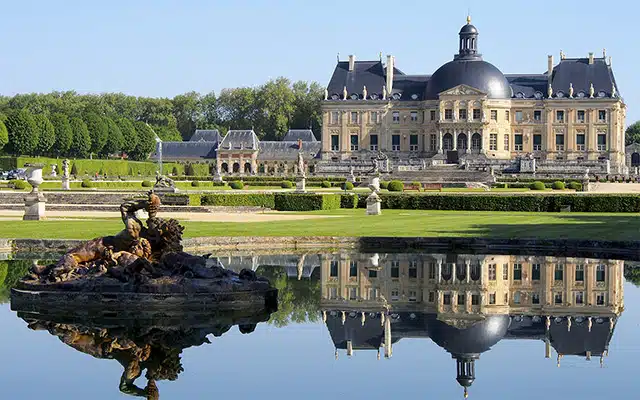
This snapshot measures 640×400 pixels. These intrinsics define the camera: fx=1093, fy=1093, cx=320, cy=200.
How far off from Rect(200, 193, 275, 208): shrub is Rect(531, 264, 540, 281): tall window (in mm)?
20654

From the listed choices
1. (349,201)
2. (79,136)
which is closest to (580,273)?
(349,201)

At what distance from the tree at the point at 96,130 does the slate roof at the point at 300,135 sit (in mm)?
21783

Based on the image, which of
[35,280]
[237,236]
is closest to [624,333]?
[35,280]

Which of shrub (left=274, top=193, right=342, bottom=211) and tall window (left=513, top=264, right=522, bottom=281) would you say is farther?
shrub (left=274, top=193, right=342, bottom=211)

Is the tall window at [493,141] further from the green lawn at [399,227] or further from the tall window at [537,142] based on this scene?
the green lawn at [399,227]

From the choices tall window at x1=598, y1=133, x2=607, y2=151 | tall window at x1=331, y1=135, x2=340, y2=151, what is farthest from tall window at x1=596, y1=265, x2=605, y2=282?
tall window at x1=331, y1=135, x2=340, y2=151

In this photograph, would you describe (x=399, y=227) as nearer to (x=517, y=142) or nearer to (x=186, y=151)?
(x=517, y=142)

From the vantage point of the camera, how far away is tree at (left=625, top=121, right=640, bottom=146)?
12481 cm

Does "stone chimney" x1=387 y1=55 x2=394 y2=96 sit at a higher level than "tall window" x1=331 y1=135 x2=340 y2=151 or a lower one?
higher

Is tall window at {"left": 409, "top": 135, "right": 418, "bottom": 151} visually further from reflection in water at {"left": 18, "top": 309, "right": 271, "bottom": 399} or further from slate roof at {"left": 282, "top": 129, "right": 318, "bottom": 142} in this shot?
reflection in water at {"left": 18, "top": 309, "right": 271, "bottom": 399}

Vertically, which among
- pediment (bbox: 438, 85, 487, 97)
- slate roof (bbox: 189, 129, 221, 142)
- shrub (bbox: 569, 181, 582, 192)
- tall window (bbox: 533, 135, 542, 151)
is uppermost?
pediment (bbox: 438, 85, 487, 97)

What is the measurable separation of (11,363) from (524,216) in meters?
25.7

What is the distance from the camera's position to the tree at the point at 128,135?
9488cm

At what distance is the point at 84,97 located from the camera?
123000 mm
